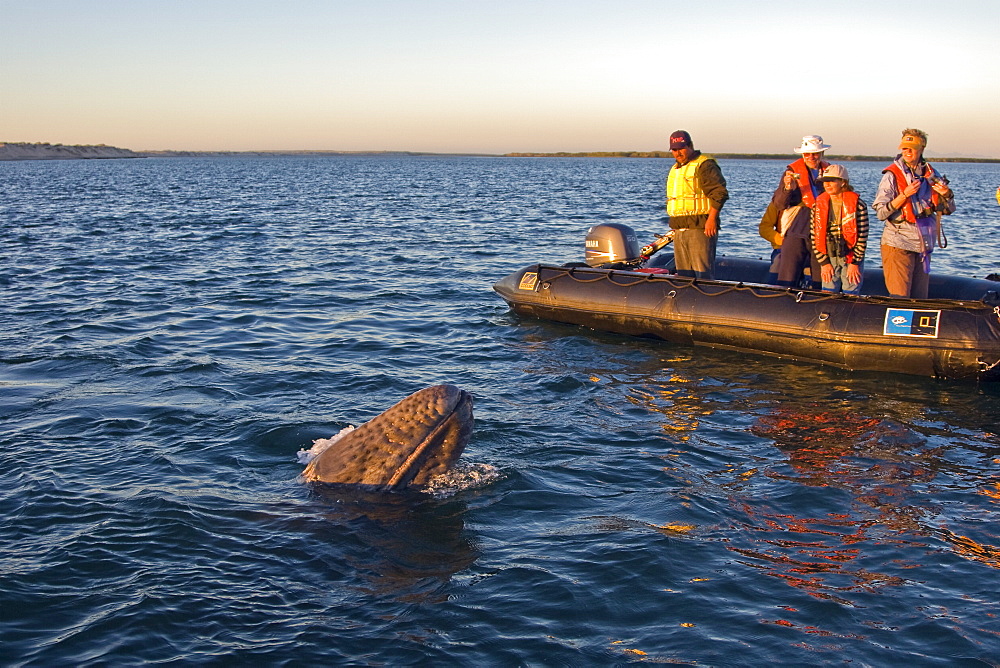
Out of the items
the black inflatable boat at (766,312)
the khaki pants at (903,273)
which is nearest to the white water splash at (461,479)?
the black inflatable boat at (766,312)

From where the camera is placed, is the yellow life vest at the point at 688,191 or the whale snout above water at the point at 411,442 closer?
the whale snout above water at the point at 411,442

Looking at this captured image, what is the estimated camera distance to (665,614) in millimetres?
5113

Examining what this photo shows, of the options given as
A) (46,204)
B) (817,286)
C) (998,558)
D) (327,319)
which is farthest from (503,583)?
(46,204)

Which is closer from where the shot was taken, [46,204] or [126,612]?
[126,612]

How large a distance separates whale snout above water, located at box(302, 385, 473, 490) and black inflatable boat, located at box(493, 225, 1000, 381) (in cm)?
606

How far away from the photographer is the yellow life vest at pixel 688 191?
37.1ft

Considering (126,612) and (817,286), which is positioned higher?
(817,286)

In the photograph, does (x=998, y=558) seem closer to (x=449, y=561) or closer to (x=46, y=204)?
(x=449, y=561)

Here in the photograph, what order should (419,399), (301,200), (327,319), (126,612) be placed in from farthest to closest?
(301,200), (327,319), (419,399), (126,612)

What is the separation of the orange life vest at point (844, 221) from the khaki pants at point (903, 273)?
419 mm

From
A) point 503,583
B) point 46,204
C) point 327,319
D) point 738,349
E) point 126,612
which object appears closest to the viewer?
point 126,612

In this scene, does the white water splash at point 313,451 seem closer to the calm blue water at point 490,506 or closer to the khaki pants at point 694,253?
the calm blue water at point 490,506

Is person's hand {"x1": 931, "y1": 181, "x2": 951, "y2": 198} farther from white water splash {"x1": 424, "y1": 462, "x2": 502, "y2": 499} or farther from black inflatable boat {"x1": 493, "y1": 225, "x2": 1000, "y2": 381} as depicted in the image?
A: white water splash {"x1": 424, "y1": 462, "x2": 502, "y2": 499}

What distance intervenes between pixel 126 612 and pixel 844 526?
4.69m
